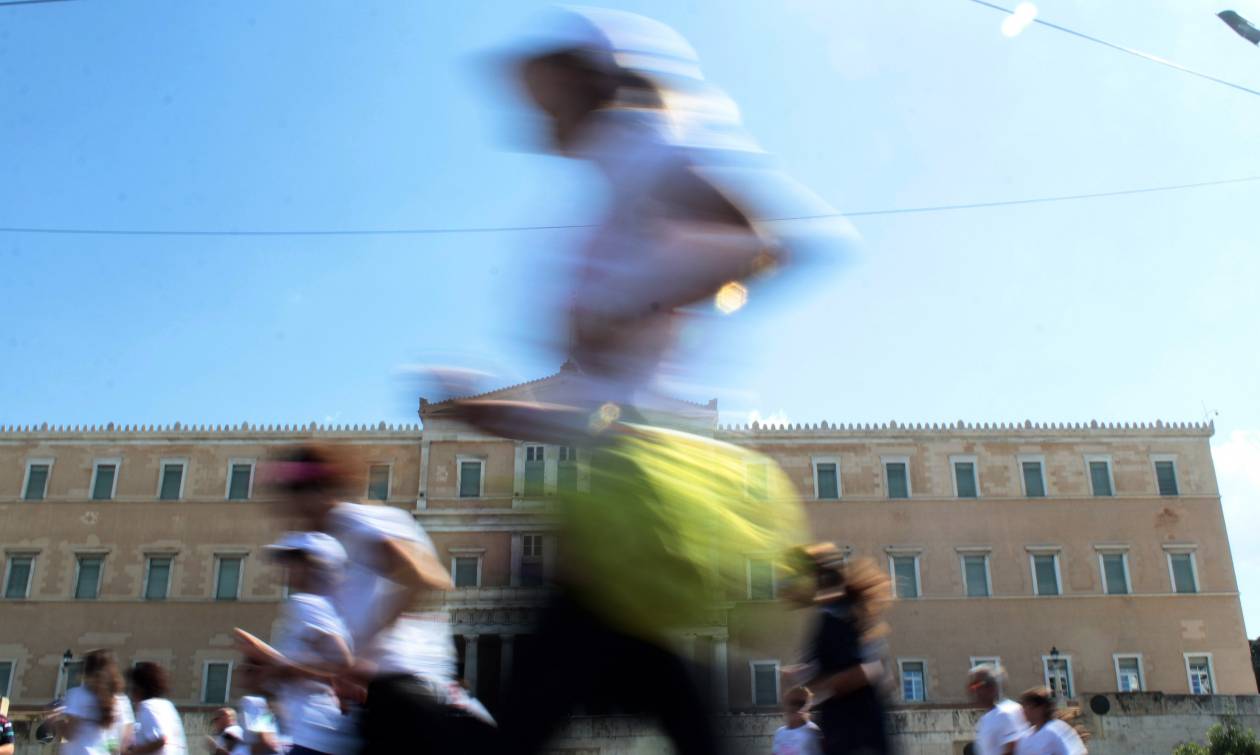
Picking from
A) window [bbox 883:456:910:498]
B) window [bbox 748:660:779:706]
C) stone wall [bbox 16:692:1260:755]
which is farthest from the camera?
window [bbox 883:456:910:498]

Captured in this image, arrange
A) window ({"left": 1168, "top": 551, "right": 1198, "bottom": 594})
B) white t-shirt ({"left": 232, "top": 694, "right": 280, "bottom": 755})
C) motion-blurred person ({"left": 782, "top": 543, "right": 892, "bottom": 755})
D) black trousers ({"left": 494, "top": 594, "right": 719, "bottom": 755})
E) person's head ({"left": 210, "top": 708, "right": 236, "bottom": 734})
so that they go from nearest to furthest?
black trousers ({"left": 494, "top": 594, "right": 719, "bottom": 755})
motion-blurred person ({"left": 782, "top": 543, "right": 892, "bottom": 755})
white t-shirt ({"left": 232, "top": 694, "right": 280, "bottom": 755})
person's head ({"left": 210, "top": 708, "right": 236, "bottom": 734})
window ({"left": 1168, "top": 551, "right": 1198, "bottom": 594})

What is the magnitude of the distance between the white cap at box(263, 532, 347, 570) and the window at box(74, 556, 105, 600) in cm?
3773

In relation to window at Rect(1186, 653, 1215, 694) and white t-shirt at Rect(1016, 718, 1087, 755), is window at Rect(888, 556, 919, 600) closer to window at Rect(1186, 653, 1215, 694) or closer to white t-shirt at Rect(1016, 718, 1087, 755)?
window at Rect(1186, 653, 1215, 694)

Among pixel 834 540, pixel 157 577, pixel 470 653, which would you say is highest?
pixel 834 540

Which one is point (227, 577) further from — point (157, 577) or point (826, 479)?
point (826, 479)

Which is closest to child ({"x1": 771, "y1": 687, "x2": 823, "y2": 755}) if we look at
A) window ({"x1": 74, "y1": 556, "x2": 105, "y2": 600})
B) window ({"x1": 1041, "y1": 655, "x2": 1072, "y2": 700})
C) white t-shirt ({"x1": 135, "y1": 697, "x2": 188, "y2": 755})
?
white t-shirt ({"x1": 135, "y1": 697, "x2": 188, "y2": 755})

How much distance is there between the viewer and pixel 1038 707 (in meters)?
5.67

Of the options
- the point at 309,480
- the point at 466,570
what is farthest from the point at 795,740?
the point at 466,570

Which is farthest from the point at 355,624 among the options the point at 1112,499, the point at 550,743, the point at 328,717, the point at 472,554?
the point at 1112,499

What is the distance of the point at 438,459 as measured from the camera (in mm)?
36781

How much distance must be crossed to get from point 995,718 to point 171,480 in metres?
36.5

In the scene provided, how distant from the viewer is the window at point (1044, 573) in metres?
35.9

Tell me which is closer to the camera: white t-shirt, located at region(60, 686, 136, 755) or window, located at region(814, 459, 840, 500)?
white t-shirt, located at region(60, 686, 136, 755)

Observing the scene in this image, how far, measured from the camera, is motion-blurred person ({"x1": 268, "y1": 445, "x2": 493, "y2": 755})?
205cm
